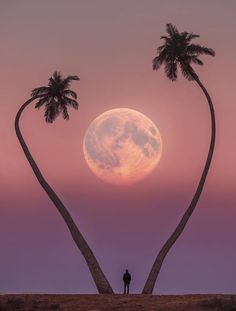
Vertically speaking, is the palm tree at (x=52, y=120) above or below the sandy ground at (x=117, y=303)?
above

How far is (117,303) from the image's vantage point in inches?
1932

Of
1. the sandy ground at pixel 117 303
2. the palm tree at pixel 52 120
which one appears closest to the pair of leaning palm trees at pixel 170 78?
the palm tree at pixel 52 120

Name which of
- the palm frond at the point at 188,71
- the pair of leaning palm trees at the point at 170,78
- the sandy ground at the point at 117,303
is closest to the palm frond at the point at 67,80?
the pair of leaning palm trees at the point at 170,78

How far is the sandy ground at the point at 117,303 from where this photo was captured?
46688mm

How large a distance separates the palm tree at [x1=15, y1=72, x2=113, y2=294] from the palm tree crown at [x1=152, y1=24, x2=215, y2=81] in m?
8.38

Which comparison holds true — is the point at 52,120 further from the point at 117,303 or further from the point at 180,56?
the point at 117,303

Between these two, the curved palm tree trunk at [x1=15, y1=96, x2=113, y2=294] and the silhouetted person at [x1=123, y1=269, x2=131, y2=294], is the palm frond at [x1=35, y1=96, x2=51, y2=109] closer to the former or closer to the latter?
the curved palm tree trunk at [x1=15, y1=96, x2=113, y2=294]

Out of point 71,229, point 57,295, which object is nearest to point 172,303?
point 57,295

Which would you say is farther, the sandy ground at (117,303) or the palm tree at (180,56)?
the palm tree at (180,56)

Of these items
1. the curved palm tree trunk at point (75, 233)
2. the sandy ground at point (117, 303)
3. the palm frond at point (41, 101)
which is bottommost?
the sandy ground at point (117, 303)

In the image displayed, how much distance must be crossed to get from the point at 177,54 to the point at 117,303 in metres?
28.0

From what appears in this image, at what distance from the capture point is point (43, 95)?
71.2m

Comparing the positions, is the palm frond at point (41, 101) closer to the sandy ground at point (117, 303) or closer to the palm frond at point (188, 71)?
the palm frond at point (188, 71)

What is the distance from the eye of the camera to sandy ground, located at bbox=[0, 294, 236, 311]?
153ft
